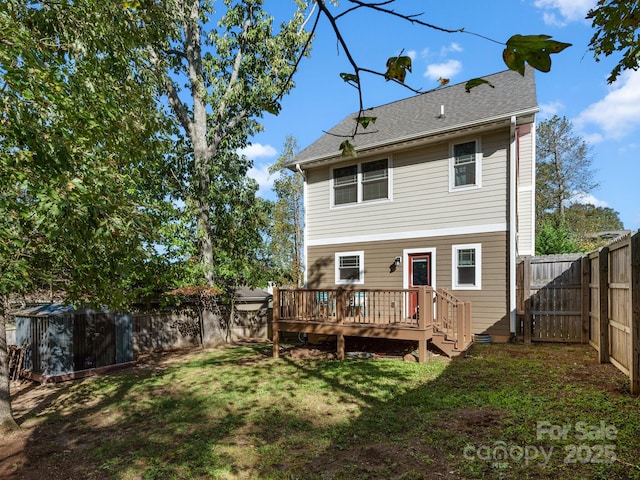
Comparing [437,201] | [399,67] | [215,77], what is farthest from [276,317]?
[215,77]

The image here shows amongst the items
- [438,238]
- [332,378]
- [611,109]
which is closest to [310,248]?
[438,238]

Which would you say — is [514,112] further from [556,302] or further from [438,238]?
[556,302]

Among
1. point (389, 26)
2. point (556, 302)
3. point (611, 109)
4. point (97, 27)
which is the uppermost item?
point (611, 109)

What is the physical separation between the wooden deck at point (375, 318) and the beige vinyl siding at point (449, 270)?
932 millimetres

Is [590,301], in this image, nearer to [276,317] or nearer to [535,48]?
[276,317]

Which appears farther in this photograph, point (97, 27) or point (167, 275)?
point (167, 275)

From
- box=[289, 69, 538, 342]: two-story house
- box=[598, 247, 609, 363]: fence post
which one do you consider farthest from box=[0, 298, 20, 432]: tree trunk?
box=[598, 247, 609, 363]: fence post

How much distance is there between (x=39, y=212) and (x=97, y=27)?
10.2 feet

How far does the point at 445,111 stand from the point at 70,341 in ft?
38.6

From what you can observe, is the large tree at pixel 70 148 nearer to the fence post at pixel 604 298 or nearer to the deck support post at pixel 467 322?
the deck support post at pixel 467 322

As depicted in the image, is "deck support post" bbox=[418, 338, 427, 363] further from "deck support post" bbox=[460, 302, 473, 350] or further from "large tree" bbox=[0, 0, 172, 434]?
"large tree" bbox=[0, 0, 172, 434]

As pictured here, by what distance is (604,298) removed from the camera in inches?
259

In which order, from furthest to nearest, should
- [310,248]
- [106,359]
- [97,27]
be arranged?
1. [310,248]
2. [106,359]
3. [97,27]

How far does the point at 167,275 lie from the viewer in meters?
10.0
